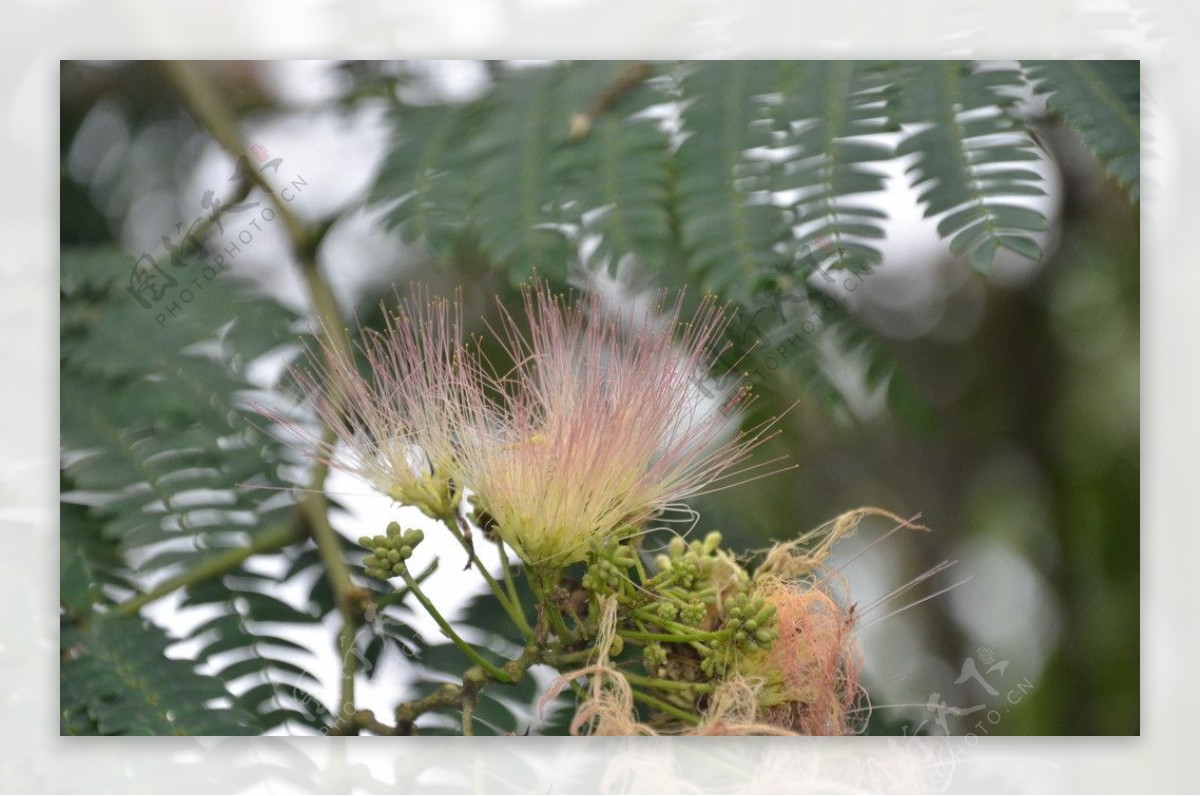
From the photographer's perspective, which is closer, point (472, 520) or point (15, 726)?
point (472, 520)

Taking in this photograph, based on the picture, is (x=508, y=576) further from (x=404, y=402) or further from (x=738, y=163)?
(x=738, y=163)

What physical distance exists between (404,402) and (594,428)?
0.25 m

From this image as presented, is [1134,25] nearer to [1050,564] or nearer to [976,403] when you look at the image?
[976,403]

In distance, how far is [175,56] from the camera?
188 centimetres

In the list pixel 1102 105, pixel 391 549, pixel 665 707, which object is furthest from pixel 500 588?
pixel 1102 105

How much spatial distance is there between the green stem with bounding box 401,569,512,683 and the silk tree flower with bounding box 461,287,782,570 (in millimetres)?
133

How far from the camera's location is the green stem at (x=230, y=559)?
1.79 metres

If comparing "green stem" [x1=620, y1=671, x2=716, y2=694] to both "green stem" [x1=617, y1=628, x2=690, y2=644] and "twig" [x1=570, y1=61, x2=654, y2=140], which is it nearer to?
"green stem" [x1=617, y1=628, x2=690, y2=644]

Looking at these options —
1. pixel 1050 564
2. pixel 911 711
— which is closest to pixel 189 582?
pixel 911 711

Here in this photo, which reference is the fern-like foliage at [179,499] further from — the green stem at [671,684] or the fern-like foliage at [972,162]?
the fern-like foliage at [972,162]

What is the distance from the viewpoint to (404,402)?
1750 millimetres

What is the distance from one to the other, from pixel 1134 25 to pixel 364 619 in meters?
1.31

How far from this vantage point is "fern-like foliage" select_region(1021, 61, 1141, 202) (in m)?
1.83

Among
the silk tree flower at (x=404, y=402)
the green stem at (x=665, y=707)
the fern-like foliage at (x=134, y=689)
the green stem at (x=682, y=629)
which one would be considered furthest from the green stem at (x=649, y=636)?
the fern-like foliage at (x=134, y=689)
